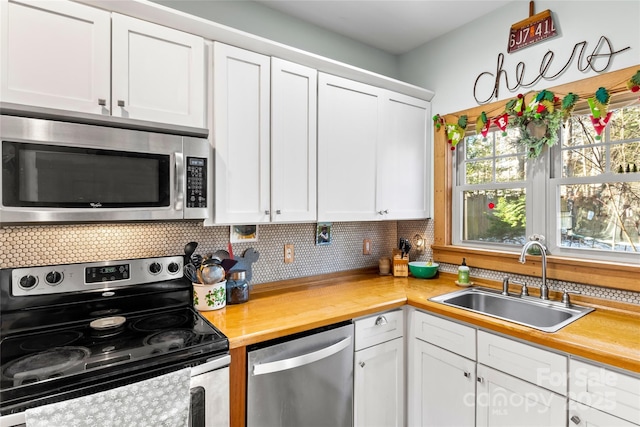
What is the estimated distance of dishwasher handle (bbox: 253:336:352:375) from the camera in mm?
1350

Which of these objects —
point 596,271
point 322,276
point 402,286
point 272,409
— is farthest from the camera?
point 322,276

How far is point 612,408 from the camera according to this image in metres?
1.17

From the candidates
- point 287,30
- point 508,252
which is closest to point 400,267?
point 508,252

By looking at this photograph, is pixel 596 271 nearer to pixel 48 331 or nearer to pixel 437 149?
pixel 437 149

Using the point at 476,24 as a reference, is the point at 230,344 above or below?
below

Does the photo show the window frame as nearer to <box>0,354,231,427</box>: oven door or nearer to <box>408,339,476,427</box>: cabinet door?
<box>408,339,476,427</box>: cabinet door

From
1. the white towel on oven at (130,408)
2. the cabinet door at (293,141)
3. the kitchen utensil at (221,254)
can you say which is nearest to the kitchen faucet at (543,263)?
the cabinet door at (293,141)

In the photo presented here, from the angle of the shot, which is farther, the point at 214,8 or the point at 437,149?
the point at 437,149

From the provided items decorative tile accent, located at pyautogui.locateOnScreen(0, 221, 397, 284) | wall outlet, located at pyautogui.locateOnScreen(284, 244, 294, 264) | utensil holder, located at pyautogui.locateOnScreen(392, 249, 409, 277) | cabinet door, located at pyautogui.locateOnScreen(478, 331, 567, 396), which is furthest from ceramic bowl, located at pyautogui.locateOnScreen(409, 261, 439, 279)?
wall outlet, located at pyautogui.locateOnScreen(284, 244, 294, 264)

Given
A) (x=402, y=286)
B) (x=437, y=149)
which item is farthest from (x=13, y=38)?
(x=437, y=149)

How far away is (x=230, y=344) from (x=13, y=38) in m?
1.34

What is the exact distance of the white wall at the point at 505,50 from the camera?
163 centimetres

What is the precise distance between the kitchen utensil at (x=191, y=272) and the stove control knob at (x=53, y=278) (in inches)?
20.0

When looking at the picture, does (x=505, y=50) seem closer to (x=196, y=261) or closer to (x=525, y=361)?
(x=525, y=361)
